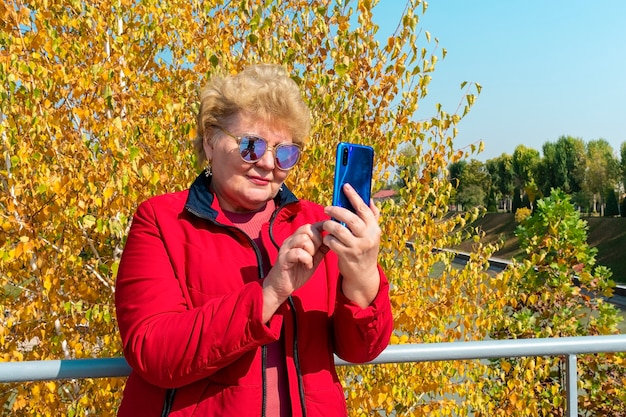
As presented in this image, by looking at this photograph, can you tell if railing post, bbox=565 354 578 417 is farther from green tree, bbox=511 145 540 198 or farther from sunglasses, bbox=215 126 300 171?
green tree, bbox=511 145 540 198

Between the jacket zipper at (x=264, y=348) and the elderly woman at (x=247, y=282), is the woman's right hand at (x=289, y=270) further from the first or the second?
the jacket zipper at (x=264, y=348)

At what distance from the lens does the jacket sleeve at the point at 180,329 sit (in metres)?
1.21

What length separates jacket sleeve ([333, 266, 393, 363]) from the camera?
1390 millimetres

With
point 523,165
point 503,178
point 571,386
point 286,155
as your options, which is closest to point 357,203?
point 286,155

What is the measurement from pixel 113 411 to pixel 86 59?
2362 millimetres

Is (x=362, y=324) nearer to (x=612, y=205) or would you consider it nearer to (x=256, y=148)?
(x=256, y=148)

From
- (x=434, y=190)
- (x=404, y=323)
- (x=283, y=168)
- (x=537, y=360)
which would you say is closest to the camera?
(x=283, y=168)

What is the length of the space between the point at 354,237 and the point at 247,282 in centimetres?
33

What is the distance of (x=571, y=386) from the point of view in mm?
2096

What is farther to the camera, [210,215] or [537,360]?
[537,360]

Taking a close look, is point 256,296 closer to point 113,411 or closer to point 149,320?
point 149,320

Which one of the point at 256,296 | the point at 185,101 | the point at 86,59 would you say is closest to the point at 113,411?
the point at 185,101

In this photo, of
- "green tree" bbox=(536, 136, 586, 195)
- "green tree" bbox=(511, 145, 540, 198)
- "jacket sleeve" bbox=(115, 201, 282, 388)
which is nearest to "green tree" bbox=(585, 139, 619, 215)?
"green tree" bbox=(536, 136, 586, 195)

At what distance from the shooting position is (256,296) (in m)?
1.22
